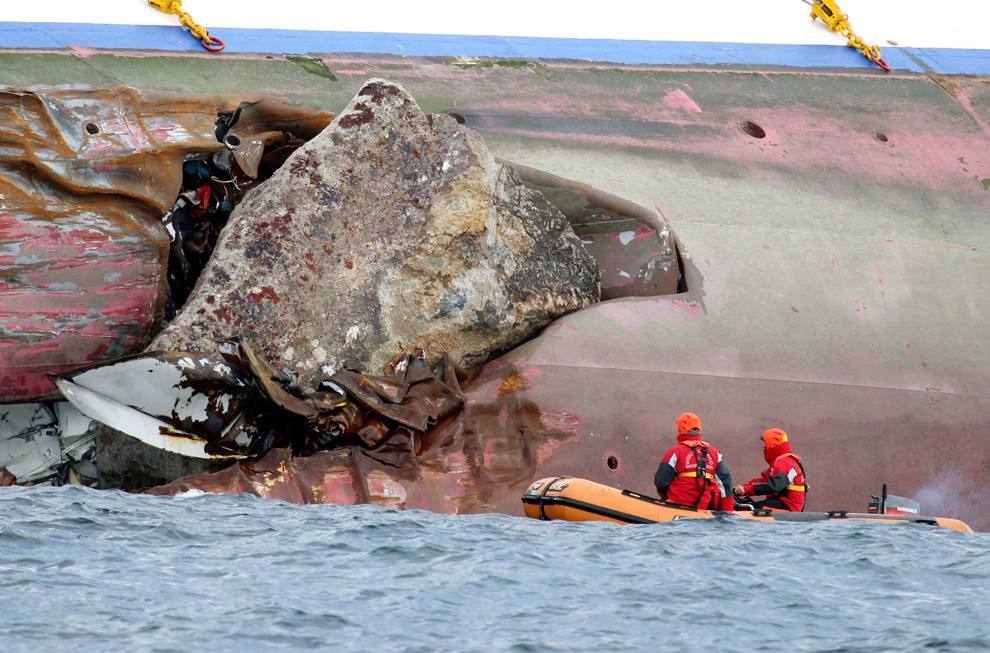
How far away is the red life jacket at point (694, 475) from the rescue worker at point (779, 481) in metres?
0.44

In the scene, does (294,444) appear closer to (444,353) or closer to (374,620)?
(444,353)

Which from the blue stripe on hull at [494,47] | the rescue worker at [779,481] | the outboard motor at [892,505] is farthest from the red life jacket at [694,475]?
the blue stripe on hull at [494,47]

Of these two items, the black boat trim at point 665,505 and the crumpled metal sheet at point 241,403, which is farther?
the crumpled metal sheet at point 241,403

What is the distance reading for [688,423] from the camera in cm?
1055

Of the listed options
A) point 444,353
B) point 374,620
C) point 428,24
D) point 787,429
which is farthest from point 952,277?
point 374,620

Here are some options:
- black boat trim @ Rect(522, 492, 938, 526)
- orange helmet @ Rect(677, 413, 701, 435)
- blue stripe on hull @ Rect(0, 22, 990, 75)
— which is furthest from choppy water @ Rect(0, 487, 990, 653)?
blue stripe on hull @ Rect(0, 22, 990, 75)

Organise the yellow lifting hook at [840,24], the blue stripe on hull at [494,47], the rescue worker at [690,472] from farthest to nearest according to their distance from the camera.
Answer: the yellow lifting hook at [840,24] < the blue stripe on hull at [494,47] < the rescue worker at [690,472]

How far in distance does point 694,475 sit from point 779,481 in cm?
67

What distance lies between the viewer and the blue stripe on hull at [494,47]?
12688 mm

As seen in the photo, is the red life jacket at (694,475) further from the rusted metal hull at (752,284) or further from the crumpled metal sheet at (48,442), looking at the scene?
the crumpled metal sheet at (48,442)

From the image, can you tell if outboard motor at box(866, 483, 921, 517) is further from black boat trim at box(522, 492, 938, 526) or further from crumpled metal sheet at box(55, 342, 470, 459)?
crumpled metal sheet at box(55, 342, 470, 459)

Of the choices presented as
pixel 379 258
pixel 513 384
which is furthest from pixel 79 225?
pixel 513 384

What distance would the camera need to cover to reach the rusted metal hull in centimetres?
1124

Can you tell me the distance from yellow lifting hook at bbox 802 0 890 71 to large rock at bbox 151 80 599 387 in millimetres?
4468
